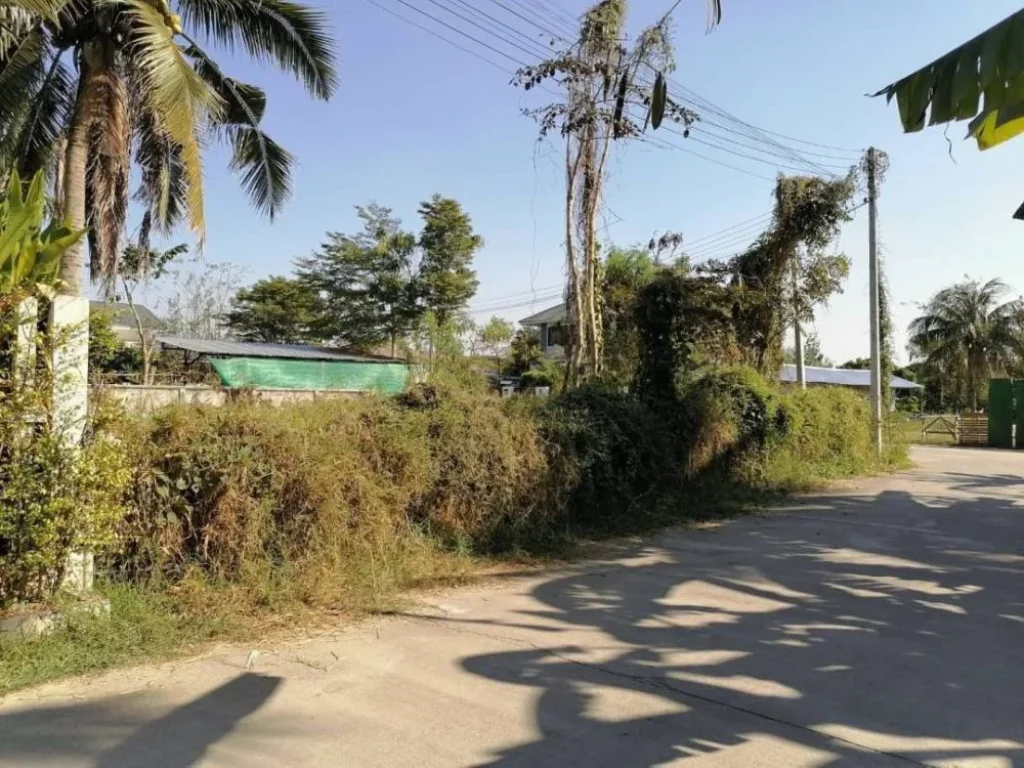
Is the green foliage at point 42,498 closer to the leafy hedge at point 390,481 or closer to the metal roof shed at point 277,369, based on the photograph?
the leafy hedge at point 390,481

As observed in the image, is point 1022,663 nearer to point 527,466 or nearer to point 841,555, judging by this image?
point 841,555

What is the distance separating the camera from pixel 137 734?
12.3 feet

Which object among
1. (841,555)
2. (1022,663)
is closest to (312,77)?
(841,555)

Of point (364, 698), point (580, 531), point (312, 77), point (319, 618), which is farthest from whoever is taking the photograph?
point (312, 77)

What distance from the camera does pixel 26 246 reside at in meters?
4.92

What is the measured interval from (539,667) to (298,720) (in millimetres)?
1516

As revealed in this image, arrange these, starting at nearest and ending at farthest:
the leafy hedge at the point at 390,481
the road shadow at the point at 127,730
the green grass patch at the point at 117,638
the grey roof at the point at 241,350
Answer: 1. the road shadow at the point at 127,730
2. the green grass patch at the point at 117,638
3. the leafy hedge at the point at 390,481
4. the grey roof at the point at 241,350

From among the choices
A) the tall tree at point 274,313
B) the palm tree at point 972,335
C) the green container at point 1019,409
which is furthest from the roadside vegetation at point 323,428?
the palm tree at point 972,335

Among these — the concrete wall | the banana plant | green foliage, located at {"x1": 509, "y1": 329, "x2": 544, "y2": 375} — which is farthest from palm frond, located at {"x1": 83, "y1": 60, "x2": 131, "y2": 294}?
green foliage, located at {"x1": 509, "y1": 329, "x2": 544, "y2": 375}

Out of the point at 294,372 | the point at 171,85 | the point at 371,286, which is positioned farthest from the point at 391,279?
the point at 171,85

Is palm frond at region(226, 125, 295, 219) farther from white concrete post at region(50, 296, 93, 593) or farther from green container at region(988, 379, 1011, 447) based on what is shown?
green container at region(988, 379, 1011, 447)

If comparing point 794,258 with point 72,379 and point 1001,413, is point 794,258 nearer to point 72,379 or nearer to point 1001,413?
point 1001,413

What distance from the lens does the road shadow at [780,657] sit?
379 centimetres

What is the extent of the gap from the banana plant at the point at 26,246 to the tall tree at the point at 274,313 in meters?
35.4
